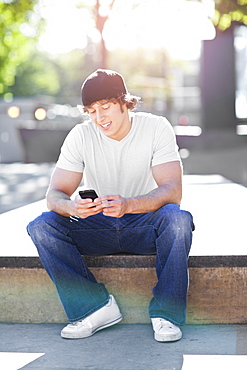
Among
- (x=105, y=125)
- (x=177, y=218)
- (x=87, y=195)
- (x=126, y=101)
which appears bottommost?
(x=177, y=218)

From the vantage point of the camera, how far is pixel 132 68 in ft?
211

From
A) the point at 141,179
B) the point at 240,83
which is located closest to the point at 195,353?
the point at 141,179

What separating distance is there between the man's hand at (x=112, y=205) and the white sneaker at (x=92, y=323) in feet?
1.78

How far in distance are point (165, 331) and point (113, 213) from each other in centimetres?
67

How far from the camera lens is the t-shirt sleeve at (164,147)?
12.5ft

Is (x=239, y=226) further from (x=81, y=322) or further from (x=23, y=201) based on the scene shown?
(x=23, y=201)

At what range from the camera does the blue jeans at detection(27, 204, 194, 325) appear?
345cm

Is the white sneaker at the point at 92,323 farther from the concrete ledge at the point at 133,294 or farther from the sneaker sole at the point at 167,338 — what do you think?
the sneaker sole at the point at 167,338

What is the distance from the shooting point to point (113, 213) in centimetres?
349

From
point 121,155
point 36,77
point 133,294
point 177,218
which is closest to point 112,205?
point 177,218

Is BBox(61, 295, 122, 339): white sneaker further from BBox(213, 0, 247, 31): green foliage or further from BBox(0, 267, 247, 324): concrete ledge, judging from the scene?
BBox(213, 0, 247, 31): green foliage

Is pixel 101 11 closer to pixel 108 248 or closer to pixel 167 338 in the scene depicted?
pixel 108 248

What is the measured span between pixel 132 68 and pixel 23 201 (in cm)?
5799

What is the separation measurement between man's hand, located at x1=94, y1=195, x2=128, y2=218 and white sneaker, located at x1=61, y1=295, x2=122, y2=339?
0.54 meters
